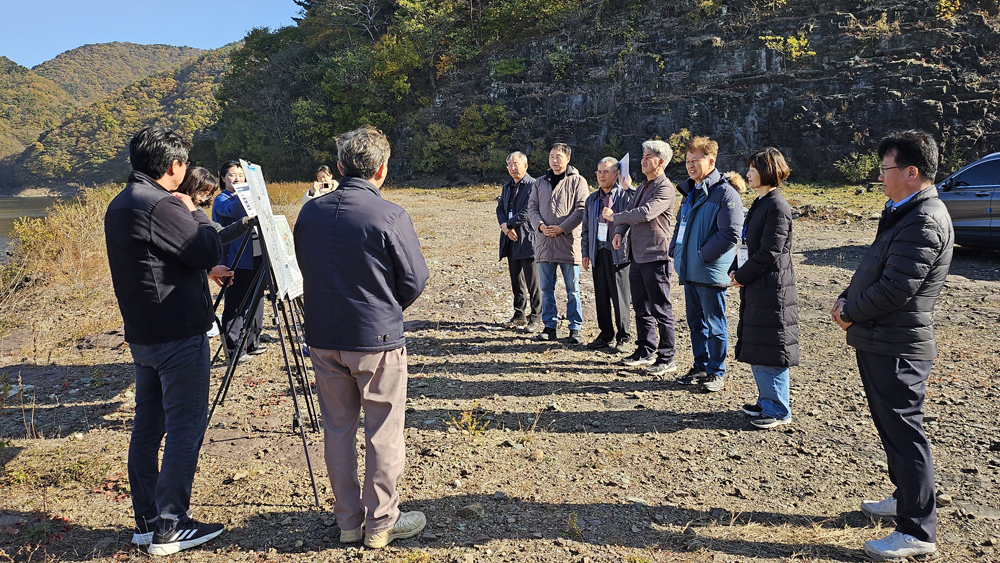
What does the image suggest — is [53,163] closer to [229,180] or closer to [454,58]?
[454,58]

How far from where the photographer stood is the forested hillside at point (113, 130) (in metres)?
64.7

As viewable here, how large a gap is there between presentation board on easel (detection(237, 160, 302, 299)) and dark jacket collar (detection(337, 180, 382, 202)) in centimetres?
77

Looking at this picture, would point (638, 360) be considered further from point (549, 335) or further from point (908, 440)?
point (908, 440)

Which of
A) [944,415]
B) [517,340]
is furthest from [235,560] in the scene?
[944,415]

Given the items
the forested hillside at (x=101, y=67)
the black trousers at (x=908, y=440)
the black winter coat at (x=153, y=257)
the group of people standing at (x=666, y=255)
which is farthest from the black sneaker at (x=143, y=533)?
the forested hillside at (x=101, y=67)

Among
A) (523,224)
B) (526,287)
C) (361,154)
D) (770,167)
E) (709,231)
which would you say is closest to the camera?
(361,154)

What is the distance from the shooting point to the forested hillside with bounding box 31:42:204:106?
432 feet

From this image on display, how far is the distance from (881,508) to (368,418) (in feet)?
9.22

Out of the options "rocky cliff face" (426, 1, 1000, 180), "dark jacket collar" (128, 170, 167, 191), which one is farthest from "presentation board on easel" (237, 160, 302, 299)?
"rocky cliff face" (426, 1, 1000, 180)

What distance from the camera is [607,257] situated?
19.9 ft

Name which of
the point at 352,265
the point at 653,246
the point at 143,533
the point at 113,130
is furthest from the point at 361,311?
the point at 113,130

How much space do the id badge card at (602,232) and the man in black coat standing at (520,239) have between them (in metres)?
0.96

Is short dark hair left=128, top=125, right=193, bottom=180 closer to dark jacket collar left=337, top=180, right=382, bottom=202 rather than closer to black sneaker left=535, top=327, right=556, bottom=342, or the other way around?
dark jacket collar left=337, top=180, right=382, bottom=202

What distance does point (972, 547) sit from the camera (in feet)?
9.53
